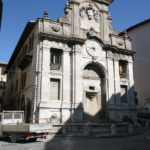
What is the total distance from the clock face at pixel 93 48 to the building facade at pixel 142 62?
35.7 feet

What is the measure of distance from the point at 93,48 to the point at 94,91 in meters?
4.91

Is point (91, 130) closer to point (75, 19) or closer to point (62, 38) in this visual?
point (62, 38)

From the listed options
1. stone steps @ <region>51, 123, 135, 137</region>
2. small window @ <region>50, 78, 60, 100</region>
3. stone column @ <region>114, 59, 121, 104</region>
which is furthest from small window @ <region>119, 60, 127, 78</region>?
stone steps @ <region>51, 123, 135, 137</region>

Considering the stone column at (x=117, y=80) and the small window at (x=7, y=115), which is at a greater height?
the stone column at (x=117, y=80)

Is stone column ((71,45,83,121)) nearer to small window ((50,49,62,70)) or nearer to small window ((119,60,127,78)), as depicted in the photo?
small window ((50,49,62,70))

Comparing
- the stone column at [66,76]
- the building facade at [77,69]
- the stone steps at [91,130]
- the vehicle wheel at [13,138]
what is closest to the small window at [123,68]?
the building facade at [77,69]

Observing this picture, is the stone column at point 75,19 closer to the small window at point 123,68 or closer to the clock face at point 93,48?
the clock face at point 93,48

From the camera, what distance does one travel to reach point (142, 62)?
35.6 metres

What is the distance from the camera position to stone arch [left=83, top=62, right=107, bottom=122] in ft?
85.5

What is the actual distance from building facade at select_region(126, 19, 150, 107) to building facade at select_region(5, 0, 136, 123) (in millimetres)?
6245

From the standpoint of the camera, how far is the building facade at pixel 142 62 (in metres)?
34.4

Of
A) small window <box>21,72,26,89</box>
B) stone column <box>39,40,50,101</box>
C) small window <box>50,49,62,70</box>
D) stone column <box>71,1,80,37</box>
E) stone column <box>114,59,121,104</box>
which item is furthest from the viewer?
small window <box>21,72,26,89</box>

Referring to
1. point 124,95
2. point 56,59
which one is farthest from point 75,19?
point 124,95

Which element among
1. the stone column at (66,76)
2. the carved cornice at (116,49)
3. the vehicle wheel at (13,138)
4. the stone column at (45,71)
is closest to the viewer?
the vehicle wheel at (13,138)
